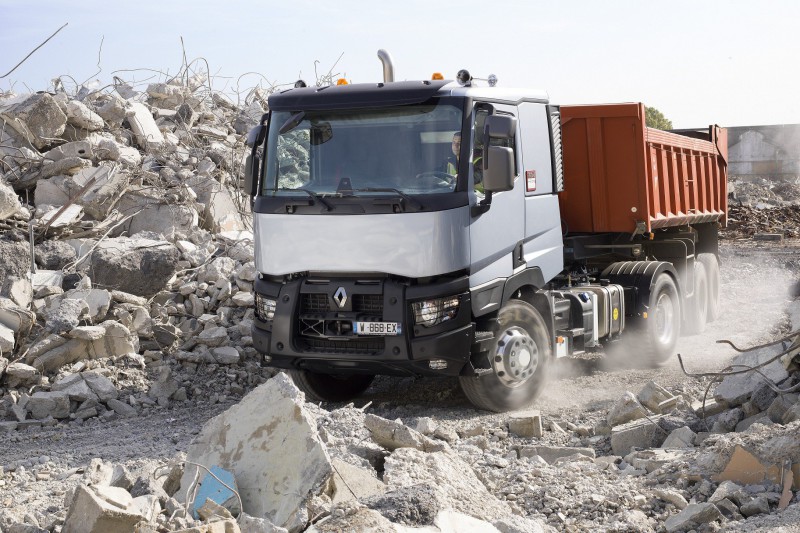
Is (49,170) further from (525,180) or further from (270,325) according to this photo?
(525,180)

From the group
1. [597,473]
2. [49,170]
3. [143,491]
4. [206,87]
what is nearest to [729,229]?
[206,87]

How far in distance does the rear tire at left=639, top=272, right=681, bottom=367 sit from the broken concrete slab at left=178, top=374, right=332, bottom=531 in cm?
609

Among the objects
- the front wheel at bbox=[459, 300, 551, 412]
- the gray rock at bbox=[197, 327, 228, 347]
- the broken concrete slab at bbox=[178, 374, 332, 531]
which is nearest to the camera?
the broken concrete slab at bbox=[178, 374, 332, 531]

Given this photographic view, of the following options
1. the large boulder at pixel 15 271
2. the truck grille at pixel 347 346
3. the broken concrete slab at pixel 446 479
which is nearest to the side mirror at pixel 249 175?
the truck grille at pixel 347 346

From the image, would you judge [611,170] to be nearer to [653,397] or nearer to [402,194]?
[653,397]

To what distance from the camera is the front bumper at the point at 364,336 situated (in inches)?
308

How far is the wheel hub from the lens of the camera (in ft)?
27.8

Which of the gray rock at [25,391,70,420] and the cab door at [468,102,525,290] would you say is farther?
the gray rock at [25,391,70,420]

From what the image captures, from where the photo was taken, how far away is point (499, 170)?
760cm

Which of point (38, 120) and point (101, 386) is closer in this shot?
point (101, 386)

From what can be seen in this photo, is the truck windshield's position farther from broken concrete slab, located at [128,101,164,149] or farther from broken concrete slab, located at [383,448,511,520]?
broken concrete slab, located at [128,101,164,149]

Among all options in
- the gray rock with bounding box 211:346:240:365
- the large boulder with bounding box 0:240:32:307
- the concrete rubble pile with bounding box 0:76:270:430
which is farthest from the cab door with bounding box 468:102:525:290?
the large boulder with bounding box 0:240:32:307

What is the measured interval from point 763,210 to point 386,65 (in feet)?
77.8

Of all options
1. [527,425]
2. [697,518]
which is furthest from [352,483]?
[527,425]
